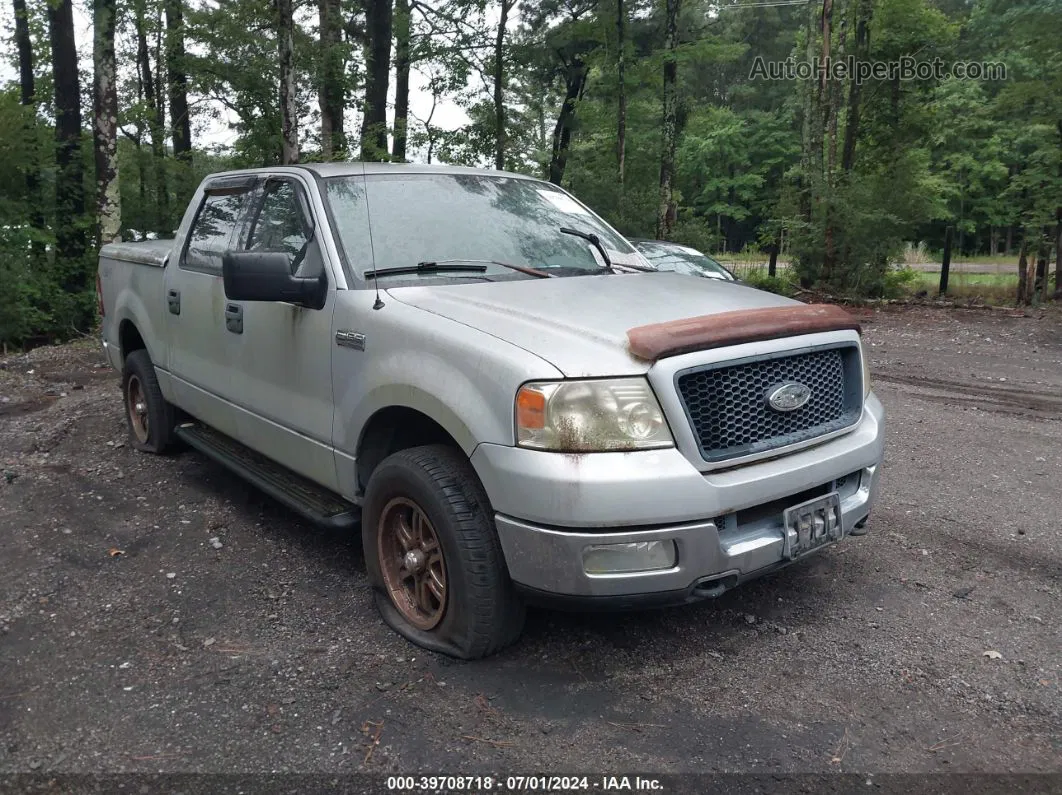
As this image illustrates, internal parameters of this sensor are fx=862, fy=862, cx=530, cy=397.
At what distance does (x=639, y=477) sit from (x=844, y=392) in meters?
1.22

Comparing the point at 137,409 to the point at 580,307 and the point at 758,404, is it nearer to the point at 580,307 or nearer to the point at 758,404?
the point at 580,307

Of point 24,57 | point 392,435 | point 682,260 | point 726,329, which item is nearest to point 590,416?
point 726,329

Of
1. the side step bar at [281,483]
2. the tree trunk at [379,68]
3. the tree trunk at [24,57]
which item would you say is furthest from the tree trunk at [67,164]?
the side step bar at [281,483]

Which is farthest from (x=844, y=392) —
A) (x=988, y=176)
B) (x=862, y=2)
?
(x=988, y=176)

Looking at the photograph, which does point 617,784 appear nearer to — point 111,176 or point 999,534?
point 999,534

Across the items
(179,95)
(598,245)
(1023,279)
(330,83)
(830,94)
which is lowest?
(1023,279)

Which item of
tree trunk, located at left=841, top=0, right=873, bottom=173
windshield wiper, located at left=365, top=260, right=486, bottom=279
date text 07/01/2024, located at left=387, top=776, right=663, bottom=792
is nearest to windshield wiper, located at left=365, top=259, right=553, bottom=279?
windshield wiper, located at left=365, top=260, right=486, bottom=279

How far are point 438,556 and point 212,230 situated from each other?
2817 millimetres

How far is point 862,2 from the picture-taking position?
18.2m

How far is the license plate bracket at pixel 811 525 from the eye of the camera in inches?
123

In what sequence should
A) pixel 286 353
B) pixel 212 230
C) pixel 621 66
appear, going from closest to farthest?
1. pixel 286 353
2. pixel 212 230
3. pixel 621 66

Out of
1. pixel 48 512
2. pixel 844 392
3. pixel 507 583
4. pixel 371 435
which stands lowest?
pixel 48 512

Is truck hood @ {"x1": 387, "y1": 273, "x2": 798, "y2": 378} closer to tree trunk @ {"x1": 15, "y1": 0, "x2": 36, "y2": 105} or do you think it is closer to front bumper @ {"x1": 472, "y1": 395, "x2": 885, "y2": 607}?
front bumper @ {"x1": 472, "y1": 395, "x2": 885, "y2": 607}

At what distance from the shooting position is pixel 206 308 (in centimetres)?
485
